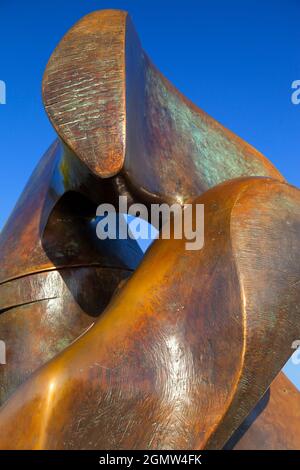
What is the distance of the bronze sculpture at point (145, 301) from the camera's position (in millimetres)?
1898

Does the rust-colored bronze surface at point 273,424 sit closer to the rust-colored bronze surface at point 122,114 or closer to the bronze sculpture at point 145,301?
the bronze sculpture at point 145,301

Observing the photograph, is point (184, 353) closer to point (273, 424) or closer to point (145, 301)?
point (145, 301)

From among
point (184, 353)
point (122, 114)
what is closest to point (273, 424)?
point (184, 353)

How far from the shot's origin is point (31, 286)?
9.16ft

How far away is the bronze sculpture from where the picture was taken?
1898 mm

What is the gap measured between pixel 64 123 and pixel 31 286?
0.86 meters

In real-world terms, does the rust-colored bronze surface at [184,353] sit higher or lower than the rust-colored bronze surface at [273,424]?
higher

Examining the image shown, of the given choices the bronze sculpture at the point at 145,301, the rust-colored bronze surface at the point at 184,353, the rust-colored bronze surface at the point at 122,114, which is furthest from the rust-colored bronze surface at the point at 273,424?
the rust-colored bronze surface at the point at 122,114

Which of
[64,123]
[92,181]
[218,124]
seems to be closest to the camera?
[64,123]

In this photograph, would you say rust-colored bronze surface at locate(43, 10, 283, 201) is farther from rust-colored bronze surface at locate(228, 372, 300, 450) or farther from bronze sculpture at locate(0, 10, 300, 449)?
rust-colored bronze surface at locate(228, 372, 300, 450)

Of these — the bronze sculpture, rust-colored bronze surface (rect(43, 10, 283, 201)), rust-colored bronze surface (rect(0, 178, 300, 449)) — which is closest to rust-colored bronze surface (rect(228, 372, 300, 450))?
the bronze sculpture

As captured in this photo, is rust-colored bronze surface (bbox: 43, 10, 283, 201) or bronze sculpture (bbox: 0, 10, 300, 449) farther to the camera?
rust-colored bronze surface (bbox: 43, 10, 283, 201)
